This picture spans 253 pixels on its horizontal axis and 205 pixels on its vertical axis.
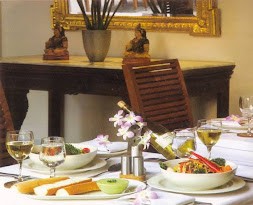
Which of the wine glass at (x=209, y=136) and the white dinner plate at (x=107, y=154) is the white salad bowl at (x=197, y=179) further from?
the white dinner plate at (x=107, y=154)

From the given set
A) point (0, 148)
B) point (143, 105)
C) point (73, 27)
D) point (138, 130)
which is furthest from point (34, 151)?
point (73, 27)

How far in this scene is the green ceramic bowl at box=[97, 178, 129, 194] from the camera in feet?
5.72

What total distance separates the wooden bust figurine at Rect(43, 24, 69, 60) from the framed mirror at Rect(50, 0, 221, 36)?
0.32m

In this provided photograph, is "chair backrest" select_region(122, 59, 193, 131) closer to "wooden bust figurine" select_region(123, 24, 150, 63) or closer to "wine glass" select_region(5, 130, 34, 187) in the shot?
"wooden bust figurine" select_region(123, 24, 150, 63)

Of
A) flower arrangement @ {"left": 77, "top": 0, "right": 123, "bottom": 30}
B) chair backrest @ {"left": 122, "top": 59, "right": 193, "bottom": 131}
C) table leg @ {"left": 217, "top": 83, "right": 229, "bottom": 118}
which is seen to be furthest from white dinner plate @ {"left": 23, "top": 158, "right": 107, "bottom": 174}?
flower arrangement @ {"left": 77, "top": 0, "right": 123, "bottom": 30}

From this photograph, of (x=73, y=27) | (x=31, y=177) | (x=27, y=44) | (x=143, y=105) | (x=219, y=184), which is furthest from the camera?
(x=27, y=44)

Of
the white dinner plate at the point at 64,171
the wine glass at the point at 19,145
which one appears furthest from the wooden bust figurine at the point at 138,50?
the wine glass at the point at 19,145

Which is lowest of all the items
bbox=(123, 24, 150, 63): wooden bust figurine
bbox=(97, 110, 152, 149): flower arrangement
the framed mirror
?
bbox=(97, 110, 152, 149): flower arrangement

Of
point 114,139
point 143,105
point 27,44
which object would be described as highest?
point 27,44

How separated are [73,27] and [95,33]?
0.63 m

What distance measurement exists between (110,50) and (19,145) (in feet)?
9.31

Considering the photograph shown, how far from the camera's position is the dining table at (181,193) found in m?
1.71

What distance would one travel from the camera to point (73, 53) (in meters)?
4.94

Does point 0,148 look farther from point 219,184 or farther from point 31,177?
point 219,184
